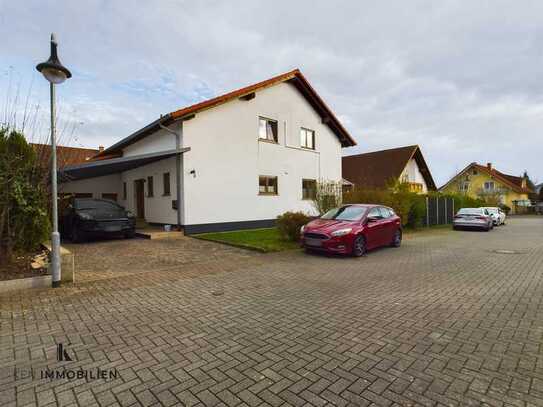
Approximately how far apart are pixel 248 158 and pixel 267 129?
8.02ft

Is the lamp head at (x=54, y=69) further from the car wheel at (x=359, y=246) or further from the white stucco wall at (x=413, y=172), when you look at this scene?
the white stucco wall at (x=413, y=172)

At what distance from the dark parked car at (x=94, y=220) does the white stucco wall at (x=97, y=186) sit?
6.71 metres

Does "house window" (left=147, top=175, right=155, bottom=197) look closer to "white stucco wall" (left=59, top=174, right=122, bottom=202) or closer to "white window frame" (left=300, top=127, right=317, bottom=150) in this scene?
"white stucco wall" (left=59, top=174, right=122, bottom=202)

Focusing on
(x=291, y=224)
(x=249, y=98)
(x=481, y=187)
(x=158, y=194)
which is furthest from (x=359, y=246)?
(x=481, y=187)

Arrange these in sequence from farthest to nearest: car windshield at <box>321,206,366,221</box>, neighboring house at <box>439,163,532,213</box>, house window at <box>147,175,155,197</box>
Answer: neighboring house at <box>439,163,532,213</box> < house window at <box>147,175,155,197</box> < car windshield at <box>321,206,366,221</box>

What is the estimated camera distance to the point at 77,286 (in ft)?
18.5

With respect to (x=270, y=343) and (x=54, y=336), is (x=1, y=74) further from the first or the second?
(x=270, y=343)

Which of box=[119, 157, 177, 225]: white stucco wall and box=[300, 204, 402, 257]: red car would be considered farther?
box=[119, 157, 177, 225]: white stucco wall

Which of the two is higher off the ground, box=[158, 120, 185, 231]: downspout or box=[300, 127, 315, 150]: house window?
box=[300, 127, 315, 150]: house window

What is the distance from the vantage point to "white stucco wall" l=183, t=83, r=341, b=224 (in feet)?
43.5

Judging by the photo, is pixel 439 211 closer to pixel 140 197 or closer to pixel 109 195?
pixel 140 197

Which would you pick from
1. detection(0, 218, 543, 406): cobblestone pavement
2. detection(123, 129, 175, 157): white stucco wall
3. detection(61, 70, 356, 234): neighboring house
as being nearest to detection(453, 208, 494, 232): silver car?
detection(61, 70, 356, 234): neighboring house

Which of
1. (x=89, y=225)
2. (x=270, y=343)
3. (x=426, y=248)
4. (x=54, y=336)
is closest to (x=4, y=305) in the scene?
(x=54, y=336)

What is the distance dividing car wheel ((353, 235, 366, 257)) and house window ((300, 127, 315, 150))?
33.9ft
